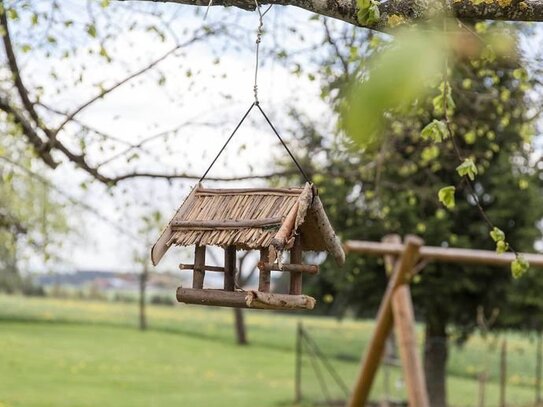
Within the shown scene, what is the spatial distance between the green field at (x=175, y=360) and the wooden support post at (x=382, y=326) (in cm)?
416

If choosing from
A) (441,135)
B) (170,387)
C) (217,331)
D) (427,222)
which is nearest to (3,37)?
(441,135)

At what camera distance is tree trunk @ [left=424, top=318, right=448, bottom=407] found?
1250 cm

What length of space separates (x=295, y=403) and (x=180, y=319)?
11.3 meters

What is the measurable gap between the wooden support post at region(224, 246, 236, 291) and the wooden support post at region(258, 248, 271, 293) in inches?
5.5

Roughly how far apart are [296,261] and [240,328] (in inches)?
729

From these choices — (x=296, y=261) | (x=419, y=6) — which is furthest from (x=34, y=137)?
(x=419, y=6)

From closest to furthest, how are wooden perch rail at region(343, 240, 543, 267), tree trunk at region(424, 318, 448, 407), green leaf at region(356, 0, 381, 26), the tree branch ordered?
green leaf at region(356, 0, 381, 26), the tree branch, wooden perch rail at region(343, 240, 543, 267), tree trunk at region(424, 318, 448, 407)

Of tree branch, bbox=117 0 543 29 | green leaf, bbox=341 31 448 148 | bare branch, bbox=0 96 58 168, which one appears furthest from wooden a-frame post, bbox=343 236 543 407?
green leaf, bbox=341 31 448 148

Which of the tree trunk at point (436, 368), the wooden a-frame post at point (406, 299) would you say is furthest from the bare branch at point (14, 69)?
the tree trunk at point (436, 368)

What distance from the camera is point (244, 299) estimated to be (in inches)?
84.1

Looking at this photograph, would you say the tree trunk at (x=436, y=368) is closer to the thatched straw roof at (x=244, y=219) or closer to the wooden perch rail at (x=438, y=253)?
the wooden perch rail at (x=438, y=253)

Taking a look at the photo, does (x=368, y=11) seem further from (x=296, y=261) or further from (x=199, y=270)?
(x=199, y=270)

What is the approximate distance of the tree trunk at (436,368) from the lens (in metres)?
12.5

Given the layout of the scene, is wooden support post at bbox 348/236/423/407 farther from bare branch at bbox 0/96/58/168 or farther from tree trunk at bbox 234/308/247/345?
tree trunk at bbox 234/308/247/345
